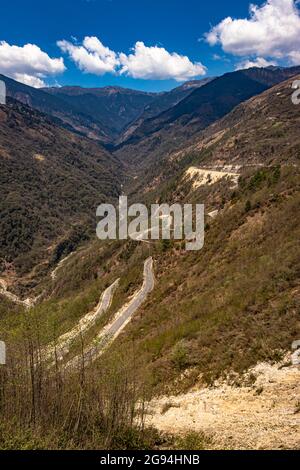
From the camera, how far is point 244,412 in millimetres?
24219

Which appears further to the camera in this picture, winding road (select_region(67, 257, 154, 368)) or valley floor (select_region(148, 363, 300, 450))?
winding road (select_region(67, 257, 154, 368))

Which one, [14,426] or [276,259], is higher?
[276,259]

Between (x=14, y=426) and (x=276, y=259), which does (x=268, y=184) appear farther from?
(x=14, y=426)

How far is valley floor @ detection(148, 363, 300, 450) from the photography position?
20.9 m

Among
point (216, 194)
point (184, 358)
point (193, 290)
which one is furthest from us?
point (216, 194)

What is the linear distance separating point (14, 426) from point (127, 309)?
47.0 m

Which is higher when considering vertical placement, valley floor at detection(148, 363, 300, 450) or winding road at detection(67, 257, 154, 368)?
winding road at detection(67, 257, 154, 368)

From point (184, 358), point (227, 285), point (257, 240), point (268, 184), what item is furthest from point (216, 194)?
point (184, 358)

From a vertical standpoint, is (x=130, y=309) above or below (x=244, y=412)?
above

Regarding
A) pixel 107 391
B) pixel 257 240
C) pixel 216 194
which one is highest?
pixel 216 194

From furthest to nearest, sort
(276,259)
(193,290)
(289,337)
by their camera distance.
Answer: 1. (193,290)
2. (276,259)
3. (289,337)

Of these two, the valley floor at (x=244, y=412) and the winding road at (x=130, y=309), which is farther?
the winding road at (x=130, y=309)

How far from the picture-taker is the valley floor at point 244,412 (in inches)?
823

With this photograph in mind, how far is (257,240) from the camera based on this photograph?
53125mm
